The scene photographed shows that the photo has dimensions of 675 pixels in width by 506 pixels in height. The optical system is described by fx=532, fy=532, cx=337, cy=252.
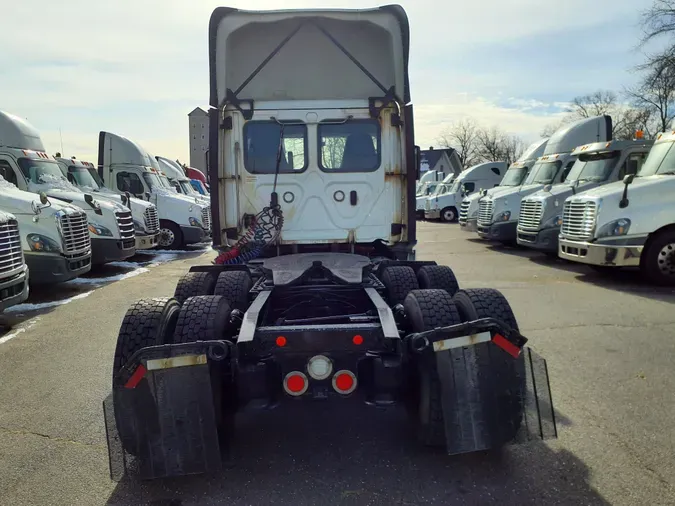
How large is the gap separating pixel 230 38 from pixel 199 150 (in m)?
74.6

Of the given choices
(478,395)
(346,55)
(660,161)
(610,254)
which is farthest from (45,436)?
(660,161)

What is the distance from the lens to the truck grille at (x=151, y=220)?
14.6 m

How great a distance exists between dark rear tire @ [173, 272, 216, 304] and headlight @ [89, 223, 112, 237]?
7.53 meters

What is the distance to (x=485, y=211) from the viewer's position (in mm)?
16078

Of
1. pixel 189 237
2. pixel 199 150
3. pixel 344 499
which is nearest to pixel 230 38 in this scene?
pixel 344 499

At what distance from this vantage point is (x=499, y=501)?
293 centimetres

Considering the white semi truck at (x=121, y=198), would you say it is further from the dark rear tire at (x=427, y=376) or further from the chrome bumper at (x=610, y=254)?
the dark rear tire at (x=427, y=376)

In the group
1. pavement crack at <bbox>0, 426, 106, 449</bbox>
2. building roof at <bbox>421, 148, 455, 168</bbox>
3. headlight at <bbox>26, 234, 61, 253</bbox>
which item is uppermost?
building roof at <bbox>421, 148, 455, 168</bbox>

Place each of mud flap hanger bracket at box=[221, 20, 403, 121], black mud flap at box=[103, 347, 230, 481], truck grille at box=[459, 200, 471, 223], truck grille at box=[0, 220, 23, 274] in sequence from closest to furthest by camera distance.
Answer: black mud flap at box=[103, 347, 230, 481]
mud flap hanger bracket at box=[221, 20, 403, 121]
truck grille at box=[0, 220, 23, 274]
truck grille at box=[459, 200, 471, 223]

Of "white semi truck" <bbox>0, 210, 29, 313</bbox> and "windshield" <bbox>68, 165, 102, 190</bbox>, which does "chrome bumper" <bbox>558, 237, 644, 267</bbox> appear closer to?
"white semi truck" <bbox>0, 210, 29, 313</bbox>

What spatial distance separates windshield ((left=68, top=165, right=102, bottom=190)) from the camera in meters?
13.7

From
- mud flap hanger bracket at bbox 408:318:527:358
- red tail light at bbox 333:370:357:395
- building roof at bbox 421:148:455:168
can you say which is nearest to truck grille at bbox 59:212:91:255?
red tail light at bbox 333:370:357:395

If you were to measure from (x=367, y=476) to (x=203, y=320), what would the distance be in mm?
1400

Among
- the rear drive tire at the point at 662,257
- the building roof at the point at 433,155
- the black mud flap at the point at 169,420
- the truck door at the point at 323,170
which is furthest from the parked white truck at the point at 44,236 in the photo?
the building roof at the point at 433,155
